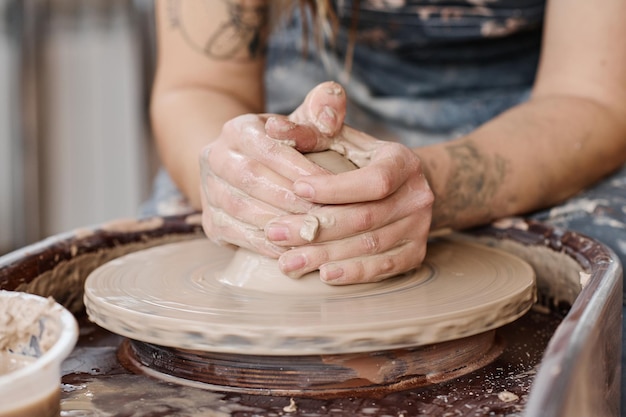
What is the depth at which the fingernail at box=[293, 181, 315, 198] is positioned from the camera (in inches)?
37.3

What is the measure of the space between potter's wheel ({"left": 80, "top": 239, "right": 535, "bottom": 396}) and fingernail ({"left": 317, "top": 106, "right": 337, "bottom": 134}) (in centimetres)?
19

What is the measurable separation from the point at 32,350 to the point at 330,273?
363 millimetres

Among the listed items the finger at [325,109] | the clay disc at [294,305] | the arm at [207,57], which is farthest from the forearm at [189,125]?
the finger at [325,109]

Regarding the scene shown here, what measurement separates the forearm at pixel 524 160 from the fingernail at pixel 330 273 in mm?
386

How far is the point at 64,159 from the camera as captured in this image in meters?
4.43

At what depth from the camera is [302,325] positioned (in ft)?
2.87

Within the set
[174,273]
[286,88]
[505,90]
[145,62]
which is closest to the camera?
[174,273]

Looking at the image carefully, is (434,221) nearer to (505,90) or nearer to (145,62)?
(505,90)

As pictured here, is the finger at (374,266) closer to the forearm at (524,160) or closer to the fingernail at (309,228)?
the fingernail at (309,228)

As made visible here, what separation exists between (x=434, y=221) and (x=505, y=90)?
68 cm

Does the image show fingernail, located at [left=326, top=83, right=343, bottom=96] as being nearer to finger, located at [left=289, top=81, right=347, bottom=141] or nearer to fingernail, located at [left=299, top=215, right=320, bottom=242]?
finger, located at [left=289, top=81, right=347, bottom=141]

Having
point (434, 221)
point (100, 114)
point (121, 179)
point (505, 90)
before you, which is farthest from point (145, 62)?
point (434, 221)

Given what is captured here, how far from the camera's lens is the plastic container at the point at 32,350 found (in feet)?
2.18

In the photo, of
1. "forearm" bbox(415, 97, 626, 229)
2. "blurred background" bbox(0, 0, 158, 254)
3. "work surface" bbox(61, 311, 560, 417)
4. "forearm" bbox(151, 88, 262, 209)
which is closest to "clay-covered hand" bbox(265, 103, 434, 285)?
"work surface" bbox(61, 311, 560, 417)
